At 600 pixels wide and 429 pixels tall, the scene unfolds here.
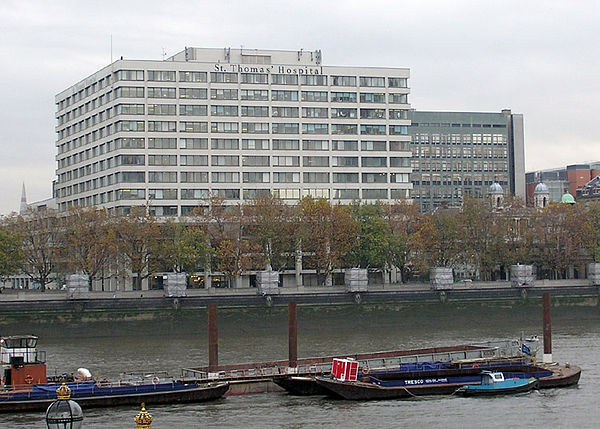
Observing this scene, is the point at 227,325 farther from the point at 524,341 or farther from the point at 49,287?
the point at 49,287

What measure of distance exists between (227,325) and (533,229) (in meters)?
54.2

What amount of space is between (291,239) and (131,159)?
98.7 ft

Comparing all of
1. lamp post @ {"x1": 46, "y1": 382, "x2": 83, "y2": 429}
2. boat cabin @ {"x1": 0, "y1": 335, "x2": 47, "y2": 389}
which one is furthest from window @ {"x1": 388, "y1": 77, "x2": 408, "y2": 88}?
lamp post @ {"x1": 46, "y1": 382, "x2": 83, "y2": 429}

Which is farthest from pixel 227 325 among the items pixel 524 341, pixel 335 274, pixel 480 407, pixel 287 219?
pixel 480 407

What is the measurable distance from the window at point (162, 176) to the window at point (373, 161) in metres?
29.5

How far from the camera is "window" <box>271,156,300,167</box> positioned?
507 feet

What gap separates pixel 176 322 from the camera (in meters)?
116

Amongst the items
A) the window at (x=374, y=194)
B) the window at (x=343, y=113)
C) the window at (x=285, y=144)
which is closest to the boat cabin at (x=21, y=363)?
the window at (x=285, y=144)

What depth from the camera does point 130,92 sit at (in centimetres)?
14862

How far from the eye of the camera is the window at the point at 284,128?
508ft

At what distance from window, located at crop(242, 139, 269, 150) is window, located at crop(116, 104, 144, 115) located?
52.1ft

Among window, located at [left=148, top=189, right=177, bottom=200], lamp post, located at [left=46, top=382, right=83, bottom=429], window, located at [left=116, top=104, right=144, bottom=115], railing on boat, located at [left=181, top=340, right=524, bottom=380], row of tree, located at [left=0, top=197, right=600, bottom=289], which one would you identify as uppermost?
window, located at [left=116, top=104, right=144, bottom=115]

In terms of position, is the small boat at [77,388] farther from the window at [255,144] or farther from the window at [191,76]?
the window at [255,144]

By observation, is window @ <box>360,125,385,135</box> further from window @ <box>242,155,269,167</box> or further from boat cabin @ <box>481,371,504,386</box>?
boat cabin @ <box>481,371,504,386</box>
